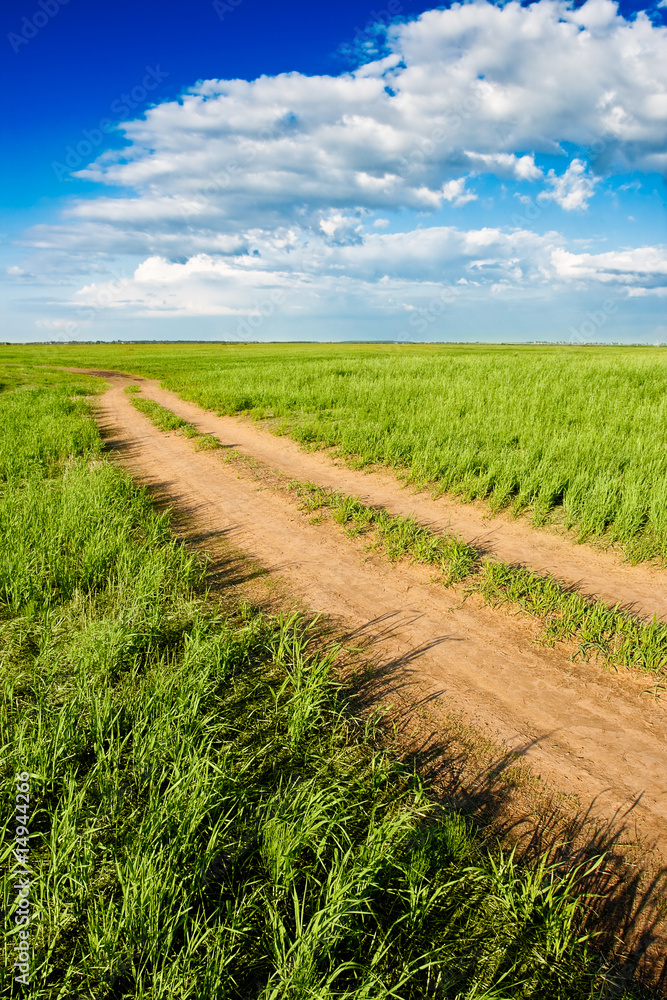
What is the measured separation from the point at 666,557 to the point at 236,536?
4.84 m

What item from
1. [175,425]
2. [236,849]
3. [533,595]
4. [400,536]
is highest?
[175,425]

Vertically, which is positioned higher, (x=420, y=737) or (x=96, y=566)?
(x=96, y=566)

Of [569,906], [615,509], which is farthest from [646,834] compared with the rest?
[615,509]

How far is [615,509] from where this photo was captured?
19.3ft

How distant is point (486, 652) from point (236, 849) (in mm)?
2379

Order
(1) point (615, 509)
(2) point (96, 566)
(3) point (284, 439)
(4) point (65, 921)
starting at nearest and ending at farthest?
1. (4) point (65, 921)
2. (2) point (96, 566)
3. (1) point (615, 509)
4. (3) point (284, 439)

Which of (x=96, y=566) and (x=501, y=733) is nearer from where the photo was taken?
(x=501, y=733)

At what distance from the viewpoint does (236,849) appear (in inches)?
82.0

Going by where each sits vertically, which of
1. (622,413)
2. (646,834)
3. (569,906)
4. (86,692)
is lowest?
(646,834)

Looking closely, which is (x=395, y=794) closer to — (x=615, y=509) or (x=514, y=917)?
(x=514, y=917)
